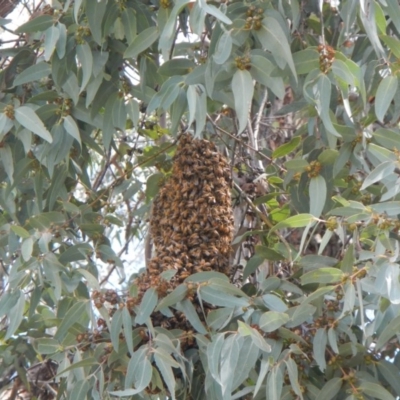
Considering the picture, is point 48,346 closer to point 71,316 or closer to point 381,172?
point 71,316

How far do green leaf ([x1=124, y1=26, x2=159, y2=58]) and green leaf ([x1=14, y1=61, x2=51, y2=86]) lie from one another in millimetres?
200

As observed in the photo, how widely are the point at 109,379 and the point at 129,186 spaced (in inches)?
31.2

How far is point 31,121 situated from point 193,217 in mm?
387

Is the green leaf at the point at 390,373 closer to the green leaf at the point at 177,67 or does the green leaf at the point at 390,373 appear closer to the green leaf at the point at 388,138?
the green leaf at the point at 388,138

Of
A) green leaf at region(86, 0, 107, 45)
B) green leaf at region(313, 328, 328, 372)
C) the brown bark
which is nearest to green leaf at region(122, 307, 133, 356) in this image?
green leaf at region(313, 328, 328, 372)

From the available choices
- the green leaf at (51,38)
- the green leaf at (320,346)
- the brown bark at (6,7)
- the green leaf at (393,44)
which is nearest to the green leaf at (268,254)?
the green leaf at (320,346)

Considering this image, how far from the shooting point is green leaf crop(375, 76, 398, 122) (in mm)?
1618

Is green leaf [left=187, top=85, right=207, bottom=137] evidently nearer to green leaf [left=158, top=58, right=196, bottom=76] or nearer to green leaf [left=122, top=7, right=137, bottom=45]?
green leaf [left=158, top=58, right=196, bottom=76]

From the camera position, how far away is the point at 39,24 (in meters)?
1.78

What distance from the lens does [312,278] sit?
161 centimetres

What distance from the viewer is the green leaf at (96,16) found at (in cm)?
174

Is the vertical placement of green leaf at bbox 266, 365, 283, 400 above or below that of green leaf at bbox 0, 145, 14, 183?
below

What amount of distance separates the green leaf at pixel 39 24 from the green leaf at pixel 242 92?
0.45 meters

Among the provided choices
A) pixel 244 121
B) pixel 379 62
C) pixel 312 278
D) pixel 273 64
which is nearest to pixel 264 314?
pixel 312 278
